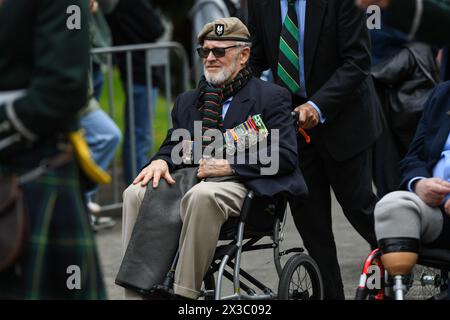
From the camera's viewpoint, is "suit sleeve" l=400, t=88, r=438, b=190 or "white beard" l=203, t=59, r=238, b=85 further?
"white beard" l=203, t=59, r=238, b=85

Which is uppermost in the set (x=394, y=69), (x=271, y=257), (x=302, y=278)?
(x=394, y=69)

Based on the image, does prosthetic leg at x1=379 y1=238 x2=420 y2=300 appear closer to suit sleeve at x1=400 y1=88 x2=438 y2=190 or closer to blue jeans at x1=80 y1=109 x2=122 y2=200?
suit sleeve at x1=400 y1=88 x2=438 y2=190

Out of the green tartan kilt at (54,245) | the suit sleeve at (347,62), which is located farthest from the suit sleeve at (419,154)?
the green tartan kilt at (54,245)

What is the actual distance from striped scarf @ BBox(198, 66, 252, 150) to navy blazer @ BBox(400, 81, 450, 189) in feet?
3.06

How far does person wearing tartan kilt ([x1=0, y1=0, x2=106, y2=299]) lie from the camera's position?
3.39 meters

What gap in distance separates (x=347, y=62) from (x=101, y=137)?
2628 millimetres

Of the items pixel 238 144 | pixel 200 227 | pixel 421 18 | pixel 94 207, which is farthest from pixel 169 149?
pixel 94 207

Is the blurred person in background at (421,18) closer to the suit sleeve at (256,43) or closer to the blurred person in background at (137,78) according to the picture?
the suit sleeve at (256,43)

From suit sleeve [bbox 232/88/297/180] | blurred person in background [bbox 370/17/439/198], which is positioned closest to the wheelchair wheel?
suit sleeve [bbox 232/88/297/180]

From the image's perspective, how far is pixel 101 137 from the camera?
785cm

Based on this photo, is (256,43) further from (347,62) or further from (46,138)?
(46,138)

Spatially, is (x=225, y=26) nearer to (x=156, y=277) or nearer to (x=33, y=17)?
(x=156, y=277)

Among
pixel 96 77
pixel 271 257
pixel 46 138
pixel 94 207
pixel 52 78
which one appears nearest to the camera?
pixel 52 78
